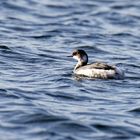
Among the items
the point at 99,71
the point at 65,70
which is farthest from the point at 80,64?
the point at 99,71

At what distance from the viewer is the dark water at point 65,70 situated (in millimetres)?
14992

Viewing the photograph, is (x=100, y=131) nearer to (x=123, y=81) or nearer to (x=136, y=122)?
(x=136, y=122)

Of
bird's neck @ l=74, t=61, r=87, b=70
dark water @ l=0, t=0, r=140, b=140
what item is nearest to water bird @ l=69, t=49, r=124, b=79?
bird's neck @ l=74, t=61, r=87, b=70

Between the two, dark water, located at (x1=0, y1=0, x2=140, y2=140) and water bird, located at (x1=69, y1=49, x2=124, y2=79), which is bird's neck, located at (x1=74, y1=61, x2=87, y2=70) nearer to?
water bird, located at (x1=69, y1=49, x2=124, y2=79)

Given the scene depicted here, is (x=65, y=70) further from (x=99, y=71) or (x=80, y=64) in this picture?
(x=99, y=71)

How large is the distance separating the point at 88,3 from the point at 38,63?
12.3 meters

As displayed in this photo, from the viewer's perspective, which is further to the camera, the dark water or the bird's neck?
the bird's neck

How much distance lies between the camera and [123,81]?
63.8 ft

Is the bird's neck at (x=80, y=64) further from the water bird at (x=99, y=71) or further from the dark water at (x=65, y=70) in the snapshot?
the dark water at (x=65, y=70)

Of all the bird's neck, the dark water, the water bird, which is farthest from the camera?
the bird's neck

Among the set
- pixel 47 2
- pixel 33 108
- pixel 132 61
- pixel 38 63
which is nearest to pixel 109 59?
pixel 132 61

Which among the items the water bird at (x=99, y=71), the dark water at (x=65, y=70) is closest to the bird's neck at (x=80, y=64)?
the water bird at (x=99, y=71)

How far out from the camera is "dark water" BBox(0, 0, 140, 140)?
49.2 feet

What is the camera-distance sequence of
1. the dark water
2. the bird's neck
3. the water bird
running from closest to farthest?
the dark water
the water bird
the bird's neck
